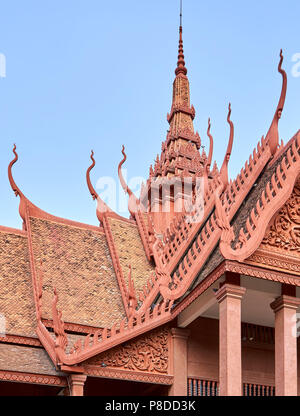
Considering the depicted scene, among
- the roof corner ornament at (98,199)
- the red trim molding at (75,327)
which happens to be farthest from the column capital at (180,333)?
the roof corner ornament at (98,199)

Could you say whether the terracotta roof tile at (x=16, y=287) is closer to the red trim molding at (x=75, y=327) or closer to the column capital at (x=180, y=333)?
the red trim molding at (x=75, y=327)

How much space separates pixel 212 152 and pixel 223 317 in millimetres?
6205

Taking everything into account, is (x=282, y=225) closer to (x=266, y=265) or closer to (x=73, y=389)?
(x=266, y=265)

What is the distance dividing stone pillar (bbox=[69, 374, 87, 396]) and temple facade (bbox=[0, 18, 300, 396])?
0.02 metres

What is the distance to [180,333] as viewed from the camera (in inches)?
435

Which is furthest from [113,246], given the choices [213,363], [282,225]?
[282,225]

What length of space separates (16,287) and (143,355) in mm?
3048

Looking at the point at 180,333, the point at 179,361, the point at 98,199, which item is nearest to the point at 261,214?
the point at 180,333

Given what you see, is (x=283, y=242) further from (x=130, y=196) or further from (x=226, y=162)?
(x=130, y=196)

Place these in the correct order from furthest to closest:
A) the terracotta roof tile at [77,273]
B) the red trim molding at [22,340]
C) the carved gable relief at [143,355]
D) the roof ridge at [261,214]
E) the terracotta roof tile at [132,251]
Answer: the terracotta roof tile at [132,251] → the terracotta roof tile at [77,273] → the red trim molding at [22,340] → the carved gable relief at [143,355] → the roof ridge at [261,214]

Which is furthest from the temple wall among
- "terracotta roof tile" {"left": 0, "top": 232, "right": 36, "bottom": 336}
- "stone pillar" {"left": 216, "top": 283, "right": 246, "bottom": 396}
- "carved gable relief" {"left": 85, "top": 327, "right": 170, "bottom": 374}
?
"terracotta roof tile" {"left": 0, "top": 232, "right": 36, "bottom": 336}

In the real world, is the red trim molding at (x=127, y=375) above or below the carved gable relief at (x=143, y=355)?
below

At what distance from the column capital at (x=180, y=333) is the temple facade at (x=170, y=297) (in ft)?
0.05

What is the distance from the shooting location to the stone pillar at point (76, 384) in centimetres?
997
